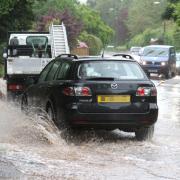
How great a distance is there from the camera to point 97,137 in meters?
11.5

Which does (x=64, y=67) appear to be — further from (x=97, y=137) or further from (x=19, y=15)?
(x=19, y=15)

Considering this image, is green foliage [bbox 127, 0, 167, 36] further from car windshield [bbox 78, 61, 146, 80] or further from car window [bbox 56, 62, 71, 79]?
car windshield [bbox 78, 61, 146, 80]

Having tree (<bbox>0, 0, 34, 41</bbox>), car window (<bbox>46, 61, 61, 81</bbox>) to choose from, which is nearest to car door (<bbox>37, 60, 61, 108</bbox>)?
car window (<bbox>46, 61, 61, 81</bbox>)

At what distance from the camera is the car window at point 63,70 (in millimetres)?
11078

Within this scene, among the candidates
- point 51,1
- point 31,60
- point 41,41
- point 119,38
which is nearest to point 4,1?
point 41,41

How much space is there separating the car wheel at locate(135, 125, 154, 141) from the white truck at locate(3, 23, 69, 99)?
5.64 meters

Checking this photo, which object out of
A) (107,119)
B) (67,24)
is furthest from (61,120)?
(67,24)

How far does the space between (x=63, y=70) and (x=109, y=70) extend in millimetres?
901

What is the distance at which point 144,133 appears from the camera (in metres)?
11.3

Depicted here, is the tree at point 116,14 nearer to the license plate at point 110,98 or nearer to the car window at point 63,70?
the car window at point 63,70

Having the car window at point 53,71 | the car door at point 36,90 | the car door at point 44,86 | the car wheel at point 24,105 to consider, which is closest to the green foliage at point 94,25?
the car wheel at point 24,105

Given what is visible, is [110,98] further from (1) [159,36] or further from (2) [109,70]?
(1) [159,36]

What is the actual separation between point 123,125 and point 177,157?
142 centimetres

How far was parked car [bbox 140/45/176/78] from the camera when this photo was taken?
116 feet
